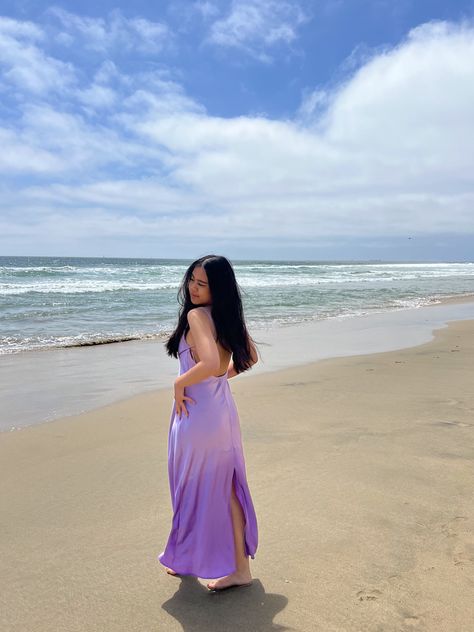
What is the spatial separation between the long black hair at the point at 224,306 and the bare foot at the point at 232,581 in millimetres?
1033

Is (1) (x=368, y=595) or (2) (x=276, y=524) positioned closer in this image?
(1) (x=368, y=595)

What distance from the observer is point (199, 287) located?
246cm

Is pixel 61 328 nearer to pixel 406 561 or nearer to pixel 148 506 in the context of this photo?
pixel 148 506

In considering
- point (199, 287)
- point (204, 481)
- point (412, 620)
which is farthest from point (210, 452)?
point (412, 620)

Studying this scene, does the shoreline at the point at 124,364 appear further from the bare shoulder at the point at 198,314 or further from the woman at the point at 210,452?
the bare shoulder at the point at 198,314

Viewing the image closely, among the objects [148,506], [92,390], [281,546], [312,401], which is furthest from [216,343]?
[92,390]

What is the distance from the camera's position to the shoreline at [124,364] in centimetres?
595

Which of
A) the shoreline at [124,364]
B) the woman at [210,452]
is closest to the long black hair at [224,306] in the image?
the woman at [210,452]

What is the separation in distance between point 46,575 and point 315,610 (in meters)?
1.34

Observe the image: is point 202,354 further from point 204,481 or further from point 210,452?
point 204,481

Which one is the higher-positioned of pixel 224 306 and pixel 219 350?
pixel 224 306

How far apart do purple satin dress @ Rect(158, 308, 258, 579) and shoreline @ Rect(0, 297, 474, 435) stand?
3092 millimetres

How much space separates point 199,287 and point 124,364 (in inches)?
247

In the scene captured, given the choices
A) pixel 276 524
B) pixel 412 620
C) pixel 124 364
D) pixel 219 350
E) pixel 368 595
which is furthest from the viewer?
pixel 124 364
